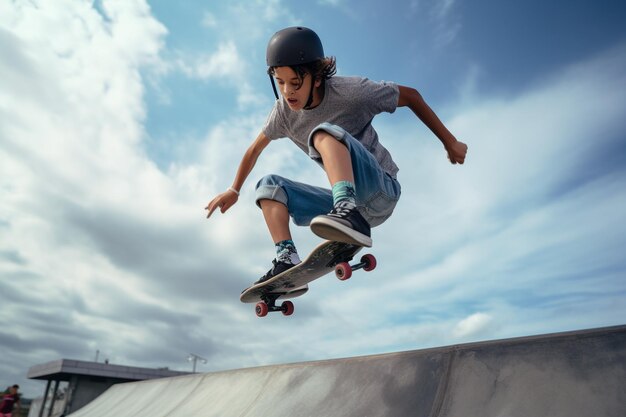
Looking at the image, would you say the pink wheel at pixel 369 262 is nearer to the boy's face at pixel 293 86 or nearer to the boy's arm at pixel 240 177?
the boy's face at pixel 293 86

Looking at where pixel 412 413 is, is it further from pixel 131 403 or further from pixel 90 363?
pixel 90 363

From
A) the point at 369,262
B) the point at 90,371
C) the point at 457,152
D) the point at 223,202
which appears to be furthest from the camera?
the point at 90,371

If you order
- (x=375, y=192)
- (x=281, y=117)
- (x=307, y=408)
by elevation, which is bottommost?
(x=307, y=408)

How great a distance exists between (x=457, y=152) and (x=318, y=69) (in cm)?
139

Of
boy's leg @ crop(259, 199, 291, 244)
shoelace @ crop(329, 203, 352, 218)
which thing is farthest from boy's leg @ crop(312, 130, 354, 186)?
boy's leg @ crop(259, 199, 291, 244)

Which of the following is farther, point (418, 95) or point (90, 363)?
point (90, 363)

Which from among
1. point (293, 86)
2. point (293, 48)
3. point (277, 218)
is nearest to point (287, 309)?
point (277, 218)

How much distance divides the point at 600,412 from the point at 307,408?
2014 mm

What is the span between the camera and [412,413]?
2.54 metres

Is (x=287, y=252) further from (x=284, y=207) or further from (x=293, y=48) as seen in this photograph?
(x=293, y=48)

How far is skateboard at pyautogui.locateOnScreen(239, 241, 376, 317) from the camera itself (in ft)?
11.6

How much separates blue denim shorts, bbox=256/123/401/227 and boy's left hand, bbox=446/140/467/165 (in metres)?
0.52

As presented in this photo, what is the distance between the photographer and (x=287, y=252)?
412 centimetres

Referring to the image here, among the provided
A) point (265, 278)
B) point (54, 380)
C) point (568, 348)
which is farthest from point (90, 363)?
point (568, 348)
